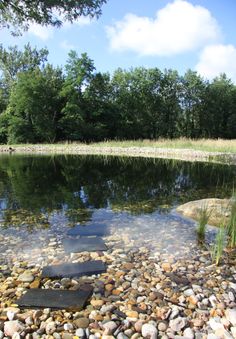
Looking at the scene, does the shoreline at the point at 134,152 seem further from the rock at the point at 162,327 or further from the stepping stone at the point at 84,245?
the rock at the point at 162,327

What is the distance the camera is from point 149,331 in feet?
8.85

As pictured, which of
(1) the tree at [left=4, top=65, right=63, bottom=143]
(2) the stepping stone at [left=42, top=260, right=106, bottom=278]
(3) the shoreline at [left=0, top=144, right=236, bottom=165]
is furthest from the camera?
(1) the tree at [left=4, top=65, right=63, bottom=143]

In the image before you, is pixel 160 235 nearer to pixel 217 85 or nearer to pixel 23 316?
pixel 23 316

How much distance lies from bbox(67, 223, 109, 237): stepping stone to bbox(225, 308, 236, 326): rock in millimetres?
2652

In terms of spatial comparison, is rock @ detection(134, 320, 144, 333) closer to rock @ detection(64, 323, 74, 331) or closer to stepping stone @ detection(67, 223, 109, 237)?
rock @ detection(64, 323, 74, 331)

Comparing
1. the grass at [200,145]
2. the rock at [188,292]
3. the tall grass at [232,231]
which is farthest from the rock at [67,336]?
the grass at [200,145]

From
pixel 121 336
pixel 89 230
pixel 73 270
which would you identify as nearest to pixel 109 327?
pixel 121 336

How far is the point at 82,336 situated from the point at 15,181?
901 cm

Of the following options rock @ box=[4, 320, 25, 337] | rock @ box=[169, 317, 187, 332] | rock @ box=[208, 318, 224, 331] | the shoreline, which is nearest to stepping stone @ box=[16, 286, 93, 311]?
rock @ box=[4, 320, 25, 337]

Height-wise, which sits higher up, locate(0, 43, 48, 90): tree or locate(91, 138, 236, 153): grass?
locate(0, 43, 48, 90): tree

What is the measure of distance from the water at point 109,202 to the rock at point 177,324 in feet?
5.52

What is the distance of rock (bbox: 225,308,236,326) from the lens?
2.85 metres

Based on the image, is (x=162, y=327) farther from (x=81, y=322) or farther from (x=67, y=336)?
(x=67, y=336)

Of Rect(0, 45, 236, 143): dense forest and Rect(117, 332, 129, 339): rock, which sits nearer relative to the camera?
Rect(117, 332, 129, 339): rock
